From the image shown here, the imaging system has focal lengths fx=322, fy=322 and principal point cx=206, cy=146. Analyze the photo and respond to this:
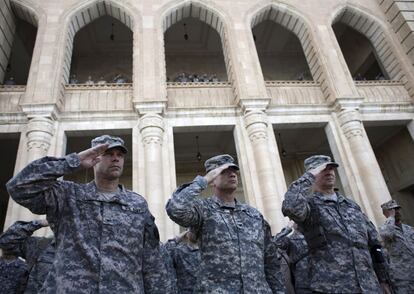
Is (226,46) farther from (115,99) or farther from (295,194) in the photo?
(295,194)

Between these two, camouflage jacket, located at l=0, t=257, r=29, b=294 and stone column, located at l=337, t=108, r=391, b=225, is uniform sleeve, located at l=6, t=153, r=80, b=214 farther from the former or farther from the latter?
stone column, located at l=337, t=108, r=391, b=225

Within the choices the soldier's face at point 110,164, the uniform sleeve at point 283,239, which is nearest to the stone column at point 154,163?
the uniform sleeve at point 283,239

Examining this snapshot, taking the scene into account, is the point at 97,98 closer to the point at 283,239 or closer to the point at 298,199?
the point at 283,239

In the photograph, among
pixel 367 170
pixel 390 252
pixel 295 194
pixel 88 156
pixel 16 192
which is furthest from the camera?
pixel 367 170

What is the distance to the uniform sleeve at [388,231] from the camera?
4660mm

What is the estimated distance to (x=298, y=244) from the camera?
4410mm

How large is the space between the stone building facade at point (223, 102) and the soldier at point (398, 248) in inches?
110

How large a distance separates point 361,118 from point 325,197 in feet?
24.3

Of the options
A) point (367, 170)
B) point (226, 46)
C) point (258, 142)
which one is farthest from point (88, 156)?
point (226, 46)

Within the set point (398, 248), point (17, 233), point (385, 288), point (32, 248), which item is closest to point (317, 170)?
point (385, 288)

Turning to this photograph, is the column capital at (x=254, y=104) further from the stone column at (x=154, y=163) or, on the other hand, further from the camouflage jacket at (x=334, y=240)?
the camouflage jacket at (x=334, y=240)

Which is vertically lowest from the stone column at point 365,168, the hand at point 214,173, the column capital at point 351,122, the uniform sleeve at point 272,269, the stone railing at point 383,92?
the uniform sleeve at point 272,269

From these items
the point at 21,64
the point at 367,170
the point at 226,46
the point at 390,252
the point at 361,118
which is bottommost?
the point at 390,252

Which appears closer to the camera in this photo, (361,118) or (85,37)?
(361,118)
